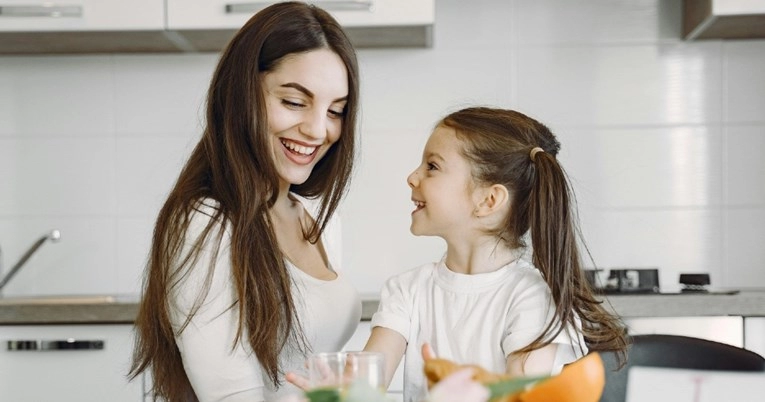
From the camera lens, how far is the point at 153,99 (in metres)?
2.71

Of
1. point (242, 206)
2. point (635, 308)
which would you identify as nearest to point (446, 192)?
point (242, 206)

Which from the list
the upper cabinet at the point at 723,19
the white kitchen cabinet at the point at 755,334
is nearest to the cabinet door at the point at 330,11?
the upper cabinet at the point at 723,19

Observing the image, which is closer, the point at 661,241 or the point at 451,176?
the point at 451,176

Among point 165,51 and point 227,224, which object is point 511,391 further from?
point 165,51

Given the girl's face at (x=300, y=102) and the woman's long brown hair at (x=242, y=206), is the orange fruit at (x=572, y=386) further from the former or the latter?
the girl's face at (x=300, y=102)

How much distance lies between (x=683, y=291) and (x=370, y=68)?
1.09m

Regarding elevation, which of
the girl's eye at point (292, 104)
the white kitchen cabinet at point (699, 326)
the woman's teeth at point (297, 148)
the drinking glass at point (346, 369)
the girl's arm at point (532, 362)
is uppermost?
the girl's eye at point (292, 104)

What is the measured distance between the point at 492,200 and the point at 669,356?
1.29 ft

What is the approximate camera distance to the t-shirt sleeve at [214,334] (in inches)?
47.9

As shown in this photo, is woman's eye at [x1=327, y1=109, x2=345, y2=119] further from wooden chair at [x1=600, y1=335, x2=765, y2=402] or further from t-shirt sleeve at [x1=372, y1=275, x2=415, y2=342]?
wooden chair at [x1=600, y1=335, x2=765, y2=402]

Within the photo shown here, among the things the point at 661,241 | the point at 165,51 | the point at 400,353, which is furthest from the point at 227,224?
the point at 661,241

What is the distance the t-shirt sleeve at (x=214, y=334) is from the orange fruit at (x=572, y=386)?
0.69 m

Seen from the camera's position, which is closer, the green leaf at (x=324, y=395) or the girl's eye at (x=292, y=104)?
the green leaf at (x=324, y=395)

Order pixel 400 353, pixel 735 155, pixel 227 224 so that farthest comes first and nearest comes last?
pixel 735 155
pixel 400 353
pixel 227 224
